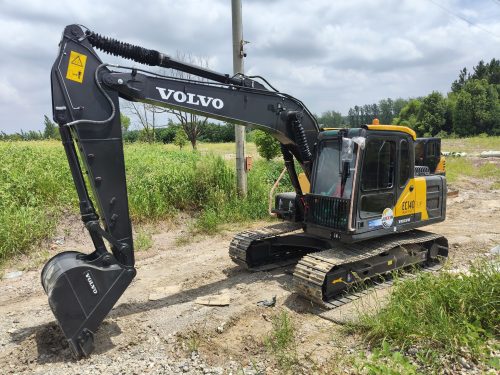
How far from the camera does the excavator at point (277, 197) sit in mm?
4301

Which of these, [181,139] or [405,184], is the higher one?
[181,139]

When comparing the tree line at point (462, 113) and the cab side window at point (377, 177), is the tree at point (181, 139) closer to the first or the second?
the cab side window at point (377, 177)

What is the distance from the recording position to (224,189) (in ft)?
35.1

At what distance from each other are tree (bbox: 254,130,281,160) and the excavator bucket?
12735mm

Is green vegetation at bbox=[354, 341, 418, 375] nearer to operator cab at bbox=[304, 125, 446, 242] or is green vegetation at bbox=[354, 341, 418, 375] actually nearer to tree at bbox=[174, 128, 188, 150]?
operator cab at bbox=[304, 125, 446, 242]

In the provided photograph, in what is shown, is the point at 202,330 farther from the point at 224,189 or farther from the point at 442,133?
the point at 442,133

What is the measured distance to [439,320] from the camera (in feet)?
13.5

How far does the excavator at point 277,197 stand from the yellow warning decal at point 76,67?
0.01 metres

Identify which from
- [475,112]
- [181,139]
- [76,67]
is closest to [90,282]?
[76,67]

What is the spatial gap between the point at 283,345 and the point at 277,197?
3056mm

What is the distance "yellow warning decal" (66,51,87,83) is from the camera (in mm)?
Answer: 4297

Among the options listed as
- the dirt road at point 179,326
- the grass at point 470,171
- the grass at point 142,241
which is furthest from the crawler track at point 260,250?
the grass at point 470,171

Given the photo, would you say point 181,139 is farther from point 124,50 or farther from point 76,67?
point 76,67

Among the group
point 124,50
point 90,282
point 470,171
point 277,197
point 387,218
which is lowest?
point 470,171
